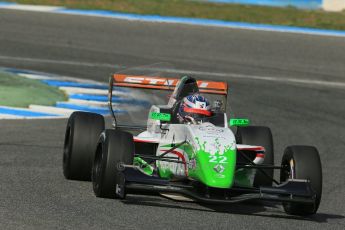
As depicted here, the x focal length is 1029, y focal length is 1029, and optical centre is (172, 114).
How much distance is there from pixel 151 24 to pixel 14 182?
1568cm

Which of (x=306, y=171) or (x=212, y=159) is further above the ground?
(x=212, y=159)

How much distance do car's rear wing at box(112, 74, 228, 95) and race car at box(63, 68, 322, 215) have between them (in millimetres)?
515

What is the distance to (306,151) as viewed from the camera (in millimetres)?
8875

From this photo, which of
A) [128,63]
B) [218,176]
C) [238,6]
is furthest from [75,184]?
[238,6]

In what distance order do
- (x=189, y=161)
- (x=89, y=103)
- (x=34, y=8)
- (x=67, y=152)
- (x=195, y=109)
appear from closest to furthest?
(x=189, y=161), (x=195, y=109), (x=67, y=152), (x=89, y=103), (x=34, y=8)

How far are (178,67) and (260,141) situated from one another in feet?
33.4

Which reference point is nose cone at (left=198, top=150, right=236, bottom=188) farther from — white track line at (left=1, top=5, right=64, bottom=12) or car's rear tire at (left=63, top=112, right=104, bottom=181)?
white track line at (left=1, top=5, right=64, bottom=12)

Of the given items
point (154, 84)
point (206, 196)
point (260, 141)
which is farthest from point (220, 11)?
point (206, 196)

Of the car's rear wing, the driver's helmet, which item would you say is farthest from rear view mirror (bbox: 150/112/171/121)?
the car's rear wing

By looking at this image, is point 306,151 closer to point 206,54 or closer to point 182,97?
point 182,97

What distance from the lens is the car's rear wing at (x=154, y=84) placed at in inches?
416

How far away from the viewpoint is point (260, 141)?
9.64m

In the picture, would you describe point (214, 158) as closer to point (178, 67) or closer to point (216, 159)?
point (216, 159)

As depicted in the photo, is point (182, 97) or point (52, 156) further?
point (52, 156)
